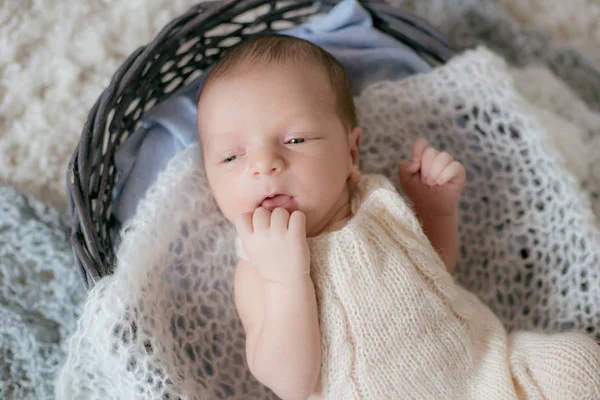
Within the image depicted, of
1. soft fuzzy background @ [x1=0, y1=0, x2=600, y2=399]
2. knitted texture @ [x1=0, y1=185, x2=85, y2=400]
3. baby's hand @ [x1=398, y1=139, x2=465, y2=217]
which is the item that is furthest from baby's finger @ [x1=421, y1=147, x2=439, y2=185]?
knitted texture @ [x1=0, y1=185, x2=85, y2=400]

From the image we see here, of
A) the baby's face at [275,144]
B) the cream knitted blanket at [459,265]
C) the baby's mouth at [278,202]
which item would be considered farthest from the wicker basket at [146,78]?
the baby's mouth at [278,202]

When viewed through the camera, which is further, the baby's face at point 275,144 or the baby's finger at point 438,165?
the baby's finger at point 438,165

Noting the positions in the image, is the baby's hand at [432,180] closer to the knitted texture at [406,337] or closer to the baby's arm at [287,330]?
the knitted texture at [406,337]

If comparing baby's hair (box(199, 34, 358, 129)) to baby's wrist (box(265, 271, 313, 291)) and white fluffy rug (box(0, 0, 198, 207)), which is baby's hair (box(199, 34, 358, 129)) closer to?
baby's wrist (box(265, 271, 313, 291))

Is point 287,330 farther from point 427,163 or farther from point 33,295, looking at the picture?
point 33,295

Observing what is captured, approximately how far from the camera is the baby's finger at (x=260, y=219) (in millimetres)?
992

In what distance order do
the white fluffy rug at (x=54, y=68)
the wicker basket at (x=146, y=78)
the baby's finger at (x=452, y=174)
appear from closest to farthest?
1. the wicker basket at (x=146, y=78)
2. the baby's finger at (x=452, y=174)
3. the white fluffy rug at (x=54, y=68)

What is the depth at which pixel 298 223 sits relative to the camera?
38.7 inches

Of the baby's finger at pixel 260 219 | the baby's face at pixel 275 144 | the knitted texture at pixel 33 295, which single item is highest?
the baby's face at pixel 275 144

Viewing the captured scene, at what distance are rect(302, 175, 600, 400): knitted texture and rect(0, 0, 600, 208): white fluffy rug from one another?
2.52ft

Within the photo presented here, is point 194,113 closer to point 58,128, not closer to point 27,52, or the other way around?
point 58,128

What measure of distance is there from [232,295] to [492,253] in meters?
0.58

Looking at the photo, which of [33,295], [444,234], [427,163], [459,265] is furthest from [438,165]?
[33,295]

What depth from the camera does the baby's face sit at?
3.36 feet
